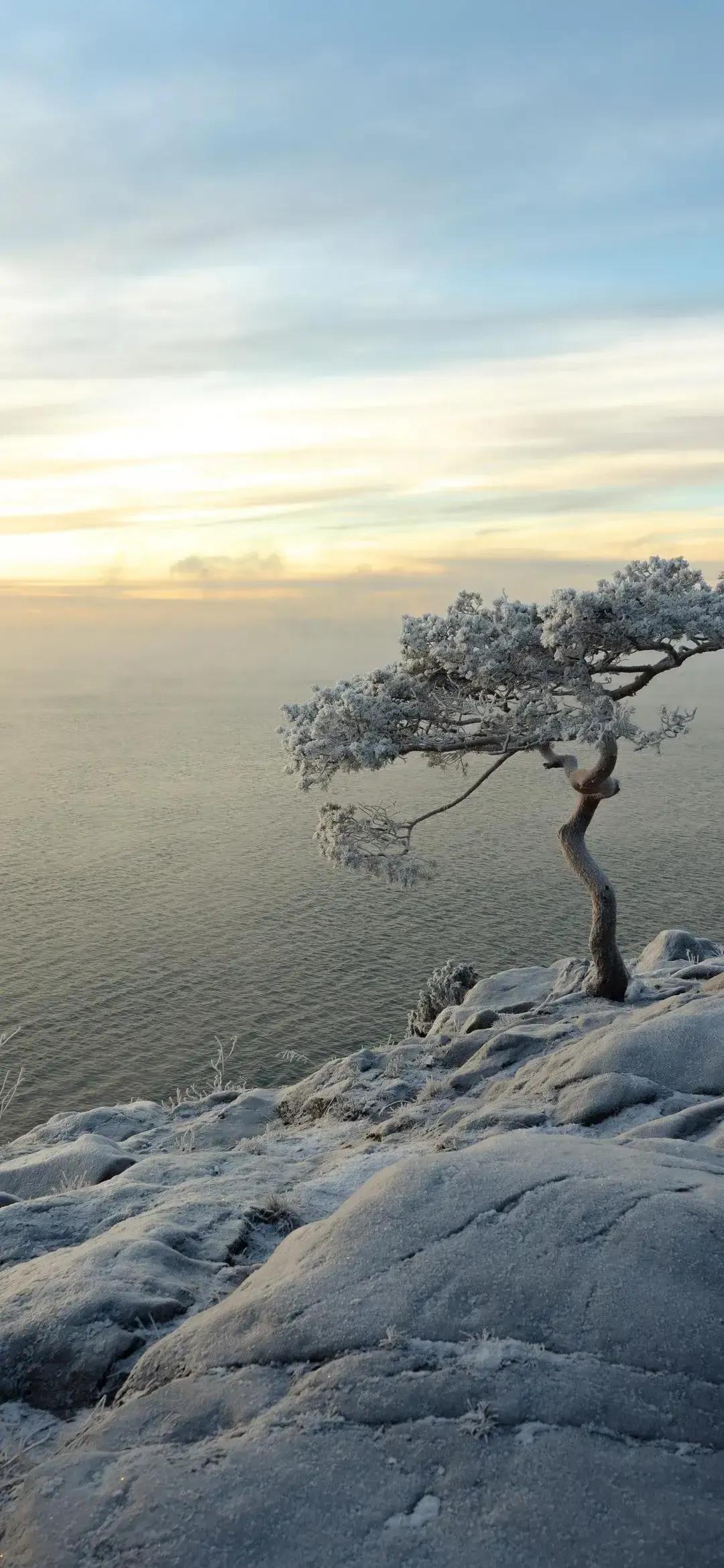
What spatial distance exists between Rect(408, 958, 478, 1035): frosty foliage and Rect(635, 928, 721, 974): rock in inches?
272

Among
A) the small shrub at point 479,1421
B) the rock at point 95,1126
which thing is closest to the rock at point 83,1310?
the small shrub at point 479,1421

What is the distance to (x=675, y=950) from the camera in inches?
1411

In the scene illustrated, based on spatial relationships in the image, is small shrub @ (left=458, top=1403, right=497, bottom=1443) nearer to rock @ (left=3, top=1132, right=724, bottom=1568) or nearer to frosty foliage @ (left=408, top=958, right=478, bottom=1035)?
rock @ (left=3, top=1132, right=724, bottom=1568)

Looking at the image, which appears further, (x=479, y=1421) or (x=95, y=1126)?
(x=95, y=1126)

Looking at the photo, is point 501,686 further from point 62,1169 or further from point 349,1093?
point 62,1169

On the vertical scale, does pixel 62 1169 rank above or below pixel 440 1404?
below

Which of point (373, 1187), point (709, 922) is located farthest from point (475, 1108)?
point (709, 922)

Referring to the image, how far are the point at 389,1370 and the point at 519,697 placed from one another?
17.8m

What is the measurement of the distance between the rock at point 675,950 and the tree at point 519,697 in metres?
8.13

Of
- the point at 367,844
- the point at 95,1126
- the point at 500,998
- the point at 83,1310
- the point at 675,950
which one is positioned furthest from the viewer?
the point at 675,950

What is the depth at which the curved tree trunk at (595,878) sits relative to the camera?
27031mm

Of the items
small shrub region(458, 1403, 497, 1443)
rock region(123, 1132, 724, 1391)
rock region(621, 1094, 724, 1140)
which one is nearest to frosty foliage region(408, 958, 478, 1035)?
rock region(621, 1094, 724, 1140)

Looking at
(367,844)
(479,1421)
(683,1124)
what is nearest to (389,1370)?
(479,1421)

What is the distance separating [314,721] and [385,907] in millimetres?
39031
